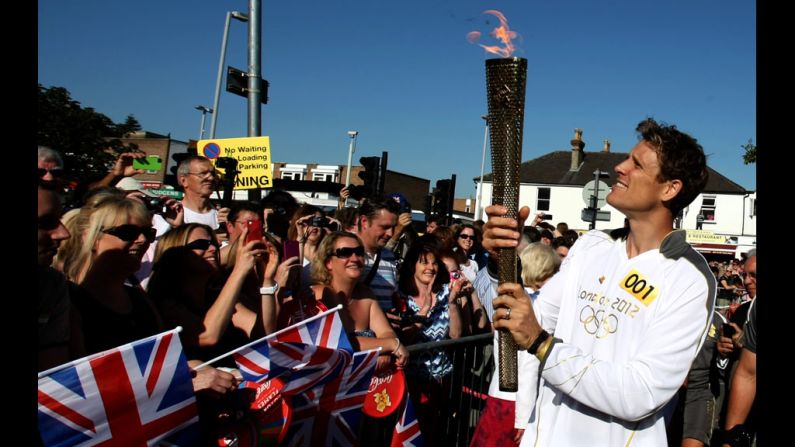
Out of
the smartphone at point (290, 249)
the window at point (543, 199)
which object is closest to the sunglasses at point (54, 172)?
the smartphone at point (290, 249)

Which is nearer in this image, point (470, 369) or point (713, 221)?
point (470, 369)

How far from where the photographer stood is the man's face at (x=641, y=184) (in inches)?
107

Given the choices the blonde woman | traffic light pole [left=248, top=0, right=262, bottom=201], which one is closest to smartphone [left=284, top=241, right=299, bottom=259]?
the blonde woman

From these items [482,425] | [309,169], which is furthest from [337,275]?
[309,169]

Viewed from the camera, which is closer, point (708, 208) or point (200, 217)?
point (200, 217)

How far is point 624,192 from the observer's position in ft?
9.12

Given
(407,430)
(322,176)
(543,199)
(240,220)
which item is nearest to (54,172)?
(240,220)

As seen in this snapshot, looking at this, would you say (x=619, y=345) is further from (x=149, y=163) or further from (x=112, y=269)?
(x=149, y=163)

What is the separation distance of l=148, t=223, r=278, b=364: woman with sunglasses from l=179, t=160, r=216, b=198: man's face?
8.12 ft

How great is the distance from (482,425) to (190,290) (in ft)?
6.16

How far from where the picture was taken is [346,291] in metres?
4.70

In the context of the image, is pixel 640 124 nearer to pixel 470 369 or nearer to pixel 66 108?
pixel 470 369

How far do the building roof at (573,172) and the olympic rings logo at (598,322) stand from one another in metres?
48.4

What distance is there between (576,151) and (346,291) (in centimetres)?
5066
